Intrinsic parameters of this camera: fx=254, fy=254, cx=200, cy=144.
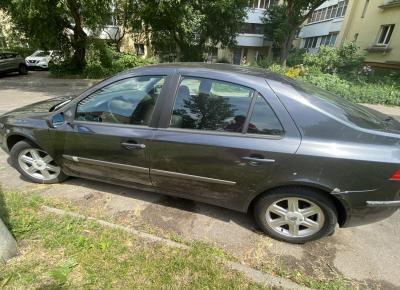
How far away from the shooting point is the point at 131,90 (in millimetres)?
2703

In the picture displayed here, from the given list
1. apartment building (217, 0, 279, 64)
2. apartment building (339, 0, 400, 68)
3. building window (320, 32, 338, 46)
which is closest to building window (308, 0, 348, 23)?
Answer: building window (320, 32, 338, 46)

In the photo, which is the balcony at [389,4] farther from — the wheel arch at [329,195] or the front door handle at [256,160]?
the front door handle at [256,160]

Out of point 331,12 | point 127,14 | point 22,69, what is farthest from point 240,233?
point 331,12

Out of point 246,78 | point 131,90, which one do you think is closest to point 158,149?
point 131,90

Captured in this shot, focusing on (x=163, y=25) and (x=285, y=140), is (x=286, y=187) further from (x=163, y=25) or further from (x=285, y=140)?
(x=163, y=25)

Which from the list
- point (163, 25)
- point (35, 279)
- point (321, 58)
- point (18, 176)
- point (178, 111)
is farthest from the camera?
point (163, 25)

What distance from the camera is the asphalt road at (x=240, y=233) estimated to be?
7.73ft

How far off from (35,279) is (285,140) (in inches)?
92.6

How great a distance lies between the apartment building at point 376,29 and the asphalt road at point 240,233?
18.5 meters

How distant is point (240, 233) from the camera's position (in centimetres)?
271

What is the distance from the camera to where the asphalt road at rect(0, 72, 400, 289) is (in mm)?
2357

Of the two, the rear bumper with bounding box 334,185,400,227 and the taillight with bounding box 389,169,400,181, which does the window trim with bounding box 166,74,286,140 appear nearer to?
the rear bumper with bounding box 334,185,400,227

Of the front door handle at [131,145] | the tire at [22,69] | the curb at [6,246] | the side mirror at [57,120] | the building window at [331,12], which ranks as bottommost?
the tire at [22,69]

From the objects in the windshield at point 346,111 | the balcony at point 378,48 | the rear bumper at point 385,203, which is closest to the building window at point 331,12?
the balcony at point 378,48
